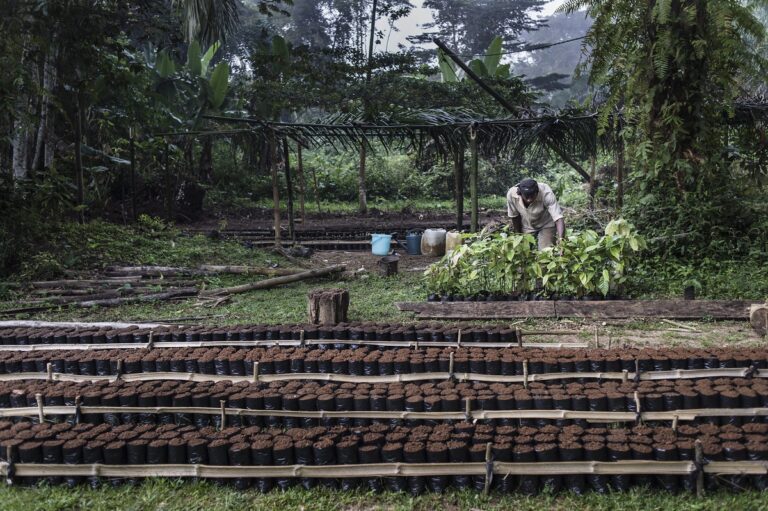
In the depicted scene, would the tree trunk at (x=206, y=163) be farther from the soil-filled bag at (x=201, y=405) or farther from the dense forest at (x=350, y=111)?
the soil-filled bag at (x=201, y=405)

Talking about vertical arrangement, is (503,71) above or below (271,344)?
above

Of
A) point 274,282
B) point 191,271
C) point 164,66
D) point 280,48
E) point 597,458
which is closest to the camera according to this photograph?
point 597,458

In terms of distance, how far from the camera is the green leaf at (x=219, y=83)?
17.4 metres

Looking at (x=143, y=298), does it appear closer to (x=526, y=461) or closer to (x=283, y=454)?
(x=283, y=454)

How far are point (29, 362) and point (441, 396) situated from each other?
3.59 m

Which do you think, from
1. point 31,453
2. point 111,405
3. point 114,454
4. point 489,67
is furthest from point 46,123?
point 489,67

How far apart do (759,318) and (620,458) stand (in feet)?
11.5

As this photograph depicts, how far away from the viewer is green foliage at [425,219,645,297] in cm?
761

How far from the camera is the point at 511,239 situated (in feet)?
25.0

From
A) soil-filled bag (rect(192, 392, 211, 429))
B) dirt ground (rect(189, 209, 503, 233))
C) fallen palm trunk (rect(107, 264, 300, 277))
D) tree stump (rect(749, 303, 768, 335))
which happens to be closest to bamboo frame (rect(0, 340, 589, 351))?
soil-filled bag (rect(192, 392, 211, 429))

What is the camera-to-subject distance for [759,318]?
6.39 meters

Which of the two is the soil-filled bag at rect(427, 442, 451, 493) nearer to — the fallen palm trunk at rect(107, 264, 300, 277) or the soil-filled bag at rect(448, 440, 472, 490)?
the soil-filled bag at rect(448, 440, 472, 490)

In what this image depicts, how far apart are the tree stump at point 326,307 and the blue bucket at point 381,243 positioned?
18.3 ft

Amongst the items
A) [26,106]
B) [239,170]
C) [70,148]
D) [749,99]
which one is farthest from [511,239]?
[239,170]
